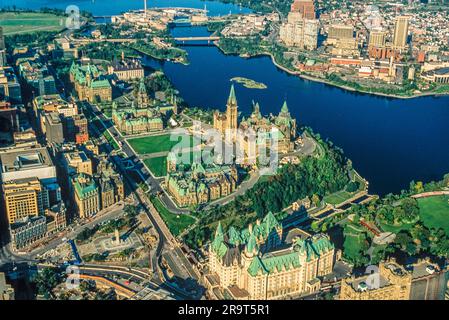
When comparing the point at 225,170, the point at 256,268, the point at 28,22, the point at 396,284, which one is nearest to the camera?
the point at 396,284

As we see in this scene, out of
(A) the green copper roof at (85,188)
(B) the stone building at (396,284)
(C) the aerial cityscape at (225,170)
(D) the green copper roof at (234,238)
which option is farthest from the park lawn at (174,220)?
(B) the stone building at (396,284)

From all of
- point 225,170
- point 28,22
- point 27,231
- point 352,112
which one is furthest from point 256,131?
point 28,22

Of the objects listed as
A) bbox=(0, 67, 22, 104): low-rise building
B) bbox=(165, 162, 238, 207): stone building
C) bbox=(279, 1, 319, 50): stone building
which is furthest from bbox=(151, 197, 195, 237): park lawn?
bbox=(279, 1, 319, 50): stone building

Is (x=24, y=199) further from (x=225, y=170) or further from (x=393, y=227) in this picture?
(x=393, y=227)

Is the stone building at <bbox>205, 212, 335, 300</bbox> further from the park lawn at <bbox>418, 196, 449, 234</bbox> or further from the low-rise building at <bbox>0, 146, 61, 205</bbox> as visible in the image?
the low-rise building at <bbox>0, 146, 61, 205</bbox>

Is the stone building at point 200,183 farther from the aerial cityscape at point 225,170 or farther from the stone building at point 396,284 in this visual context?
the stone building at point 396,284

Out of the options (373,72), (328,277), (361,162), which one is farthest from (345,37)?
(328,277)
